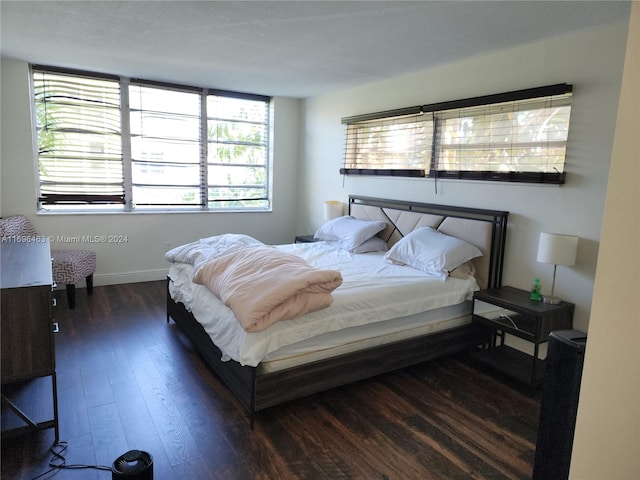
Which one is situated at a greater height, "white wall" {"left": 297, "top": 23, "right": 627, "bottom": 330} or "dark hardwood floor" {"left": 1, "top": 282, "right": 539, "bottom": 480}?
"white wall" {"left": 297, "top": 23, "right": 627, "bottom": 330}

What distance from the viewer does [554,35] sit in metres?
2.96

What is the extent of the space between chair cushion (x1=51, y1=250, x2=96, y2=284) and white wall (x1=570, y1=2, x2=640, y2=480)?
4.36 meters

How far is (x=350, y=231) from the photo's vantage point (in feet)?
14.1

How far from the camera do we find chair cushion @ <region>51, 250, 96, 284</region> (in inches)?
161

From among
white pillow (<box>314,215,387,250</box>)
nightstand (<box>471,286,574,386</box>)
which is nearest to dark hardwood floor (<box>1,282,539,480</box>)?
nightstand (<box>471,286,574,386</box>)

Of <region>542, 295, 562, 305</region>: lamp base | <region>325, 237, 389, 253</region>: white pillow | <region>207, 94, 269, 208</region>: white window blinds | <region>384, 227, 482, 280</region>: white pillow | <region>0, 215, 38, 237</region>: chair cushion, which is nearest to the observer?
<region>542, 295, 562, 305</region>: lamp base

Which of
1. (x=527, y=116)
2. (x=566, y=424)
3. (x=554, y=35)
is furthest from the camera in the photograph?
(x=527, y=116)

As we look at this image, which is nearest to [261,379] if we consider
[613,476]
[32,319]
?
[32,319]

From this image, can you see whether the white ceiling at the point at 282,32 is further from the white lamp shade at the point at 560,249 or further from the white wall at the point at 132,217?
the white lamp shade at the point at 560,249

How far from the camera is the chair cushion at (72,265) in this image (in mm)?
4078

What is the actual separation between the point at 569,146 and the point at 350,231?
2.06m

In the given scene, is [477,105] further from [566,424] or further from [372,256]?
[566,424]

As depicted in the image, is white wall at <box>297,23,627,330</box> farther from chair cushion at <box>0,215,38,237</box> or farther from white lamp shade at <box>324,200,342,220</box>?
chair cushion at <box>0,215,38,237</box>

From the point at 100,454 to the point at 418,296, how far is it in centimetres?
216
